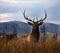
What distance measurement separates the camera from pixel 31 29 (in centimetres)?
1448

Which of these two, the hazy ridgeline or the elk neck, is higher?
the hazy ridgeline

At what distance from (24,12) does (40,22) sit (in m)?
0.89

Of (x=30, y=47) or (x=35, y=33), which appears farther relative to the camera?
(x=35, y=33)

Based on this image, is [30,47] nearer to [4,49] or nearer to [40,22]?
[4,49]

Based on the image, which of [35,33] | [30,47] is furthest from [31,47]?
[35,33]

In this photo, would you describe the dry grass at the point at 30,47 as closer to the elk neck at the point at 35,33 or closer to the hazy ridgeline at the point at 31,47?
the hazy ridgeline at the point at 31,47

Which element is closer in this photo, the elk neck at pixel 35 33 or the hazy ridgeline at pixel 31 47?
the hazy ridgeline at pixel 31 47

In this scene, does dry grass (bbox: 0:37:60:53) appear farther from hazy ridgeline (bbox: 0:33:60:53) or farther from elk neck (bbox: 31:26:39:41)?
elk neck (bbox: 31:26:39:41)

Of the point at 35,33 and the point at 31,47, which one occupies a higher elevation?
the point at 31,47

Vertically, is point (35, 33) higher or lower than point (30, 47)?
lower

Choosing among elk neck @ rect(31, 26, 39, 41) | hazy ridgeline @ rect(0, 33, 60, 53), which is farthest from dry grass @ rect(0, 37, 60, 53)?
elk neck @ rect(31, 26, 39, 41)

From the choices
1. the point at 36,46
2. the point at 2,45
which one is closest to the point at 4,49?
the point at 2,45

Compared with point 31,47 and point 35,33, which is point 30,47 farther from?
point 35,33

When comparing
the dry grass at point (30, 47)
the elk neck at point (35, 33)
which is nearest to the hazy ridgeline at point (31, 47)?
the dry grass at point (30, 47)
